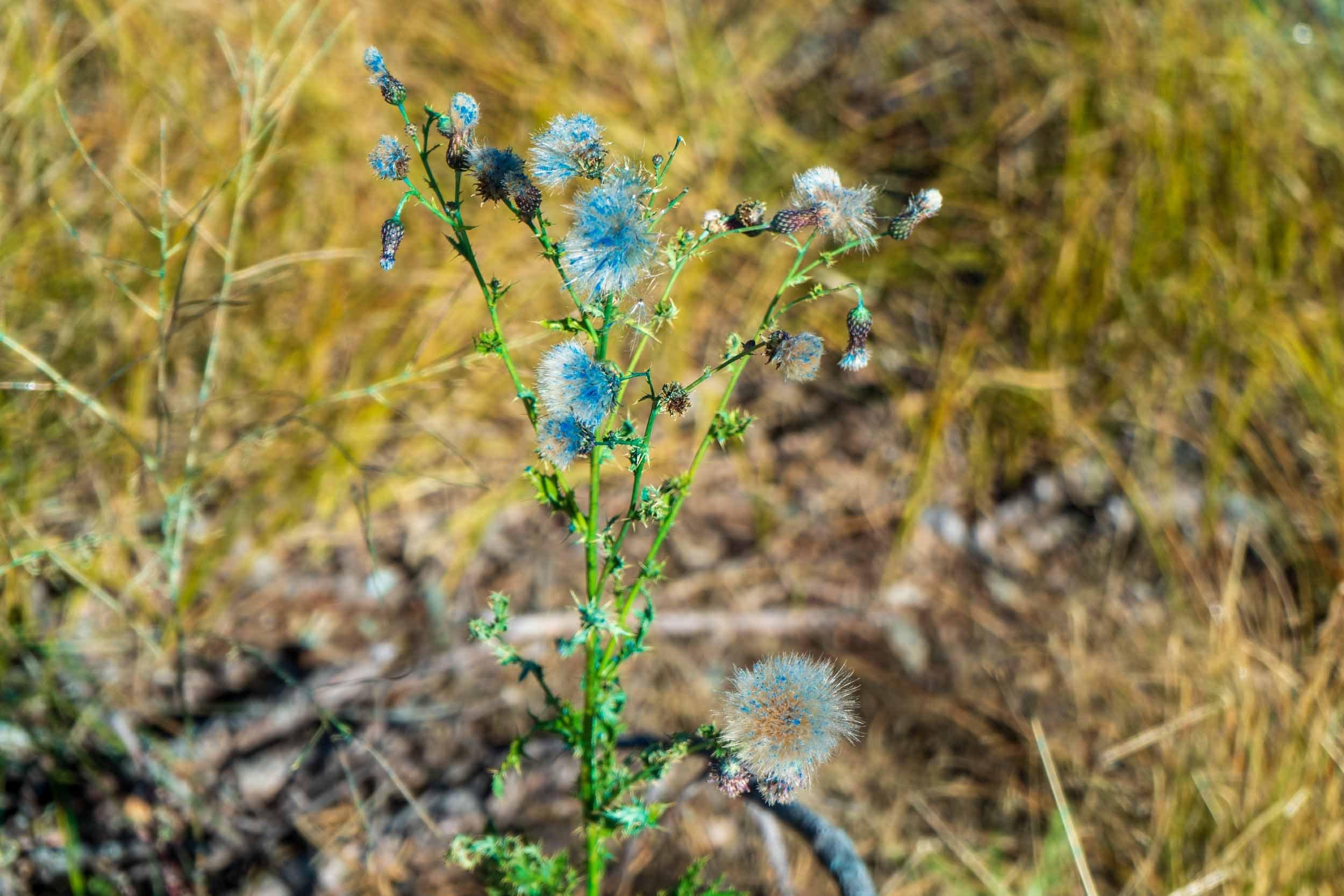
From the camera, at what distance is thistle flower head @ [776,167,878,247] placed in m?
0.99

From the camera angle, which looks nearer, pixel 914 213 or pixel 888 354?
pixel 914 213

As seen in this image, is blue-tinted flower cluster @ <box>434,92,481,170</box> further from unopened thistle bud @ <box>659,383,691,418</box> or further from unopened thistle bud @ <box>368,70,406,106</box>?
unopened thistle bud @ <box>659,383,691,418</box>

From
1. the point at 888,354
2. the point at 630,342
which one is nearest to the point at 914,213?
the point at 630,342

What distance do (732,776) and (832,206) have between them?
0.59 m

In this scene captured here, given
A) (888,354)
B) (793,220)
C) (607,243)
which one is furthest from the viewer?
(888,354)

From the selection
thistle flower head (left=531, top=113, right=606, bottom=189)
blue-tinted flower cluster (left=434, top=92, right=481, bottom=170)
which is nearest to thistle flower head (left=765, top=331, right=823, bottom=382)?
thistle flower head (left=531, top=113, right=606, bottom=189)

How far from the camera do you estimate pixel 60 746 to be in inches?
78.5

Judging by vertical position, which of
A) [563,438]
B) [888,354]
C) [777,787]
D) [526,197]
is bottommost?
[777,787]

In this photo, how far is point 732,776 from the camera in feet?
3.24

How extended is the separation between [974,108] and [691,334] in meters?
1.35

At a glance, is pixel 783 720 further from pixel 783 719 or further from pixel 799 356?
pixel 799 356

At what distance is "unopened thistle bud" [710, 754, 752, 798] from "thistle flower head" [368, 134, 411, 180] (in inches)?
26.2

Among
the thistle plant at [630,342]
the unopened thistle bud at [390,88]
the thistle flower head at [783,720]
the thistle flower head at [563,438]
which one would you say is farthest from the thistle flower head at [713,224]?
the thistle flower head at [783,720]

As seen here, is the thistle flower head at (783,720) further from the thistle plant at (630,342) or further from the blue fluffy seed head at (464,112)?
the blue fluffy seed head at (464,112)
